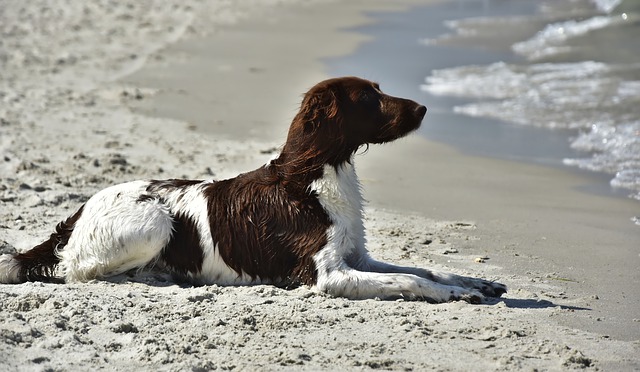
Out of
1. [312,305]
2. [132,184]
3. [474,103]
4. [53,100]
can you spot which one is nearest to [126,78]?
[53,100]

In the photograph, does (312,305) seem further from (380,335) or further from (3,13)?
(3,13)

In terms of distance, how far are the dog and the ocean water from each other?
12.3ft

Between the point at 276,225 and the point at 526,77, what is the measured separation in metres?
9.30

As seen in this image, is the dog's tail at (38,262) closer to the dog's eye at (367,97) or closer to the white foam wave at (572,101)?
the dog's eye at (367,97)

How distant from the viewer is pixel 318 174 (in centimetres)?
585

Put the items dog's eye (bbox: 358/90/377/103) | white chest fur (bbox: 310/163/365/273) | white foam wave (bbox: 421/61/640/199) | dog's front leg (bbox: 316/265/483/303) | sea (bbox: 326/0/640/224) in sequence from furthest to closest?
sea (bbox: 326/0/640/224), white foam wave (bbox: 421/61/640/199), dog's eye (bbox: 358/90/377/103), white chest fur (bbox: 310/163/365/273), dog's front leg (bbox: 316/265/483/303)

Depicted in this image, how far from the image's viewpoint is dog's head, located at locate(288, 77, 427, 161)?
228 inches

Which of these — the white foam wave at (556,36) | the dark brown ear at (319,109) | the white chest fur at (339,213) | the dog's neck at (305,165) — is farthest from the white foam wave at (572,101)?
the dark brown ear at (319,109)

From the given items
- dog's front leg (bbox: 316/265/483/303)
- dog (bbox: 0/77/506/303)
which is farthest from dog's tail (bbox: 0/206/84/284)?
dog's front leg (bbox: 316/265/483/303)

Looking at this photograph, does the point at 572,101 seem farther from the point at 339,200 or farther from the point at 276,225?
the point at 276,225

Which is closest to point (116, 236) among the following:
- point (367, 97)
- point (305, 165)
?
point (305, 165)

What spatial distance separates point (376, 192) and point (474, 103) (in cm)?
457

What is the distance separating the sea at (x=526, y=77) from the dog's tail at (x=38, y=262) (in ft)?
16.1

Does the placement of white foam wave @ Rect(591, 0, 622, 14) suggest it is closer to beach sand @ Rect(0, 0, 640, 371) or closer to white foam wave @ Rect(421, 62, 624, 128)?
white foam wave @ Rect(421, 62, 624, 128)
